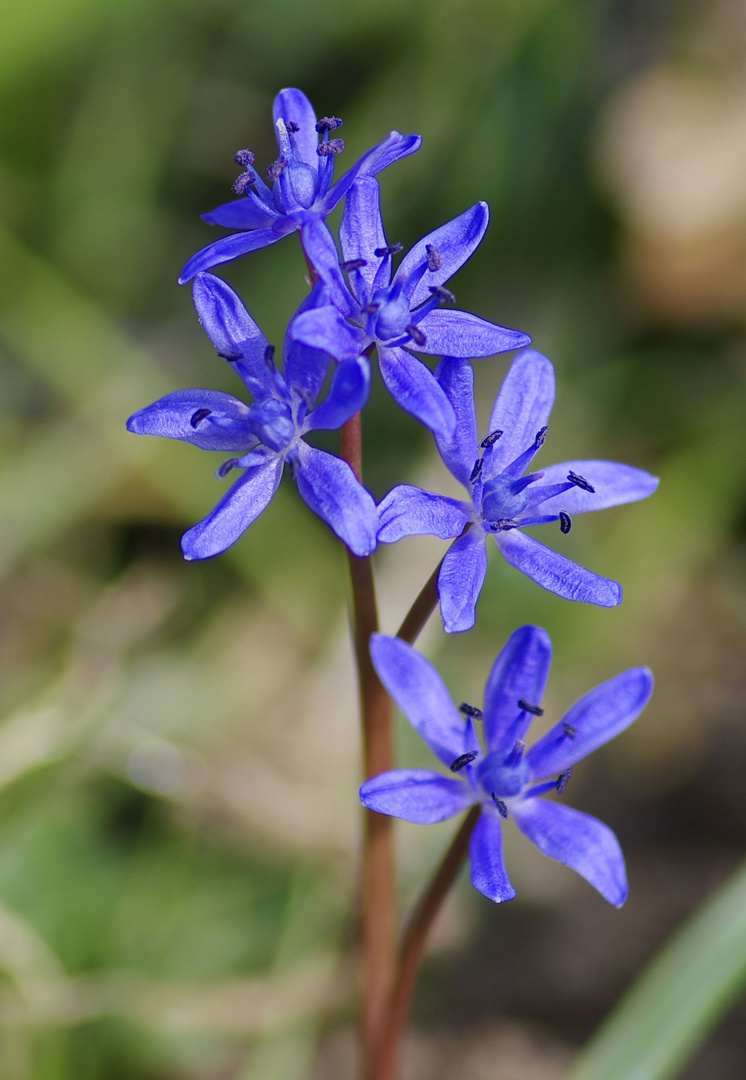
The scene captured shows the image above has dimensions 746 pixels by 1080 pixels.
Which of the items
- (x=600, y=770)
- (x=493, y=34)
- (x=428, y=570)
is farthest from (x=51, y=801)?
(x=493, y=34)

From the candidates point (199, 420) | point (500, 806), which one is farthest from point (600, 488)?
point (199, 420)

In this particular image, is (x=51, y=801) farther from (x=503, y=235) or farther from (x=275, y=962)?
(x=503, y=235)

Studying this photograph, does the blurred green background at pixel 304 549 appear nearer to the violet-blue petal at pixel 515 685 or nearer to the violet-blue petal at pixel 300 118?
the violet-blue petal at pixel 515 685

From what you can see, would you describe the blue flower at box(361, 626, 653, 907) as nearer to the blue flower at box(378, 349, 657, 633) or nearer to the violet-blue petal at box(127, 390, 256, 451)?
the blue flower at box(378, 349, 657, 633)

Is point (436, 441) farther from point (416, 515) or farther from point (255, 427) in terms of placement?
point (255, 427)

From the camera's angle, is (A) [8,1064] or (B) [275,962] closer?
(A) [8,1064]

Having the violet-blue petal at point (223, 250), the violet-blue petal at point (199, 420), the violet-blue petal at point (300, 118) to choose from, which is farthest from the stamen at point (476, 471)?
the violet-blue petal at point (300, 118)
